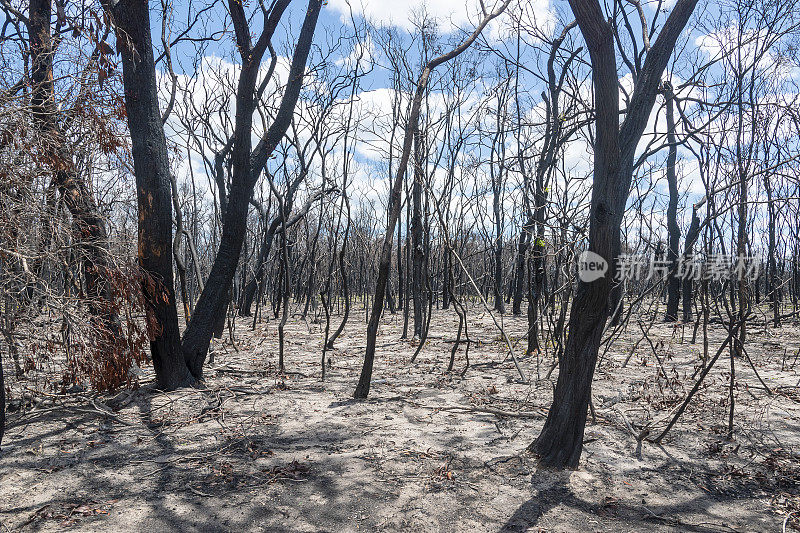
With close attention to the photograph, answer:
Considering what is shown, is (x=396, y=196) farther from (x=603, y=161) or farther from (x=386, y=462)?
(x=386, y=462)

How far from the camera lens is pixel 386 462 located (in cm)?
352

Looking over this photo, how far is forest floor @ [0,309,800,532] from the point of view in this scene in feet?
9.21

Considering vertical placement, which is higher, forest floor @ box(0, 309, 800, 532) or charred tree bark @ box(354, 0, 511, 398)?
charred tree bark @ box(354, 0, 511, 398)

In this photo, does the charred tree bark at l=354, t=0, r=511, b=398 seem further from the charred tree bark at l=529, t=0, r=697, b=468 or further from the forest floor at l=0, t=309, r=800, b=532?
the charred tree bark at l=529, t=0, r=697, b=468

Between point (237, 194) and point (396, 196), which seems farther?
point (237, 194)

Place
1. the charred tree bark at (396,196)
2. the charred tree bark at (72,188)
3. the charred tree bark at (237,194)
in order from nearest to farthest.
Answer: the charred tree bark at (72,188) → the charred tree bark at (396,196) → the charred tree bark at (237,194)

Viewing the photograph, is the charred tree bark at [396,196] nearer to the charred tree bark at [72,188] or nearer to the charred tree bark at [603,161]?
the charred tree bark at [603,161]

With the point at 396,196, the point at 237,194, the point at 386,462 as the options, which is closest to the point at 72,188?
the point at 237,194

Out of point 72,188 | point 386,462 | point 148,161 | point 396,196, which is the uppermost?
point 148,161

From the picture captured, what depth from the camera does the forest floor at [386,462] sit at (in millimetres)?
2807

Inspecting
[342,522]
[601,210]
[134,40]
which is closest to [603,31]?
[601,210]

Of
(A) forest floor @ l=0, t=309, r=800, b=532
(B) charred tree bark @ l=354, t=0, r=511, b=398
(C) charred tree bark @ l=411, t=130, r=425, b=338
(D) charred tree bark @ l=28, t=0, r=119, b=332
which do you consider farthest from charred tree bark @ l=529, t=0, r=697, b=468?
(C) charred tree bark @ l=411, t=130, r=425, b=338

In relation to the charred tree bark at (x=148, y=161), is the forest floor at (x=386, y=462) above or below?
below

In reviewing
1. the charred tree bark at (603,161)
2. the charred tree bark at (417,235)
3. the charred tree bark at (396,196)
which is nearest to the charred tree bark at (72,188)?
the charred tree bark at (396,196)
